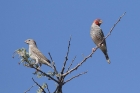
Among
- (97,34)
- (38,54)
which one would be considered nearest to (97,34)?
(97,34)

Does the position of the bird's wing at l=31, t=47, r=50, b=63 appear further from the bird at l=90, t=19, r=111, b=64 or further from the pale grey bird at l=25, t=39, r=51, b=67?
the bird at l=90, t=19, r=111, b=64

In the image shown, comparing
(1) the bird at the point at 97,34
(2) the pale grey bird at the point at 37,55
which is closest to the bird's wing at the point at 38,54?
(2) the pale grey bird at the point at 37,55

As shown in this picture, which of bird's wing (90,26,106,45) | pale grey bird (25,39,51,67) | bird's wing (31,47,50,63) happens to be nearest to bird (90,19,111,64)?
bird's wing (90,26,106,45)

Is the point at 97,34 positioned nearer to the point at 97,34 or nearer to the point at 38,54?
the point at 97,34

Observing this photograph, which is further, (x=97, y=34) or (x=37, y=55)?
(x=97, y=34)

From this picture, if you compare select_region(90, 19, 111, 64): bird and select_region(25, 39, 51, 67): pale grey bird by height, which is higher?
select_region(90, 19, 111, 64): bird

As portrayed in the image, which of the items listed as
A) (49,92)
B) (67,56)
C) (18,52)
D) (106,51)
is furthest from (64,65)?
(106,51)

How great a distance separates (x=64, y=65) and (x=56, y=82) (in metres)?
0.26

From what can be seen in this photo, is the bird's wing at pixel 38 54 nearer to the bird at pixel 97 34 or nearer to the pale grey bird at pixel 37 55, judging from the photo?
the pale grey bird at pixel 37 55

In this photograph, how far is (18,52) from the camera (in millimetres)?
3943

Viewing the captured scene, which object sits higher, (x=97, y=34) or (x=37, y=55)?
(x=97, y=34)

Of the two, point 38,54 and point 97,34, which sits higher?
point 97,34

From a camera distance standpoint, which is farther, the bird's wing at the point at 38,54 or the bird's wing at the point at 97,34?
the bird's wing at the point at 97,34

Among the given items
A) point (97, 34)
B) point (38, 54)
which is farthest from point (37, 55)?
point (97, 34)
